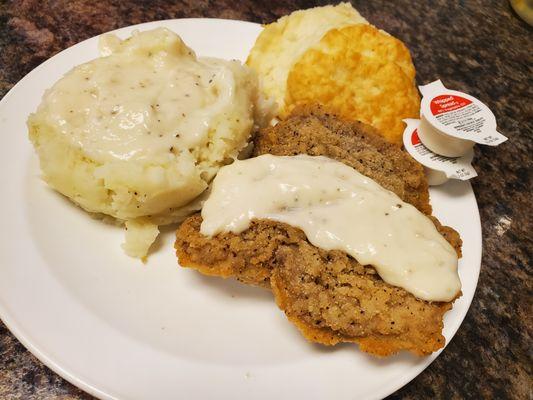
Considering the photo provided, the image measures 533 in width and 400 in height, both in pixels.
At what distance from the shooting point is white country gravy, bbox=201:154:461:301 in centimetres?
201

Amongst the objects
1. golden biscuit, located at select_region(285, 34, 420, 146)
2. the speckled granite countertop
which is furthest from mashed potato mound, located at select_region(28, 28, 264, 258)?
the speckled granite countertop

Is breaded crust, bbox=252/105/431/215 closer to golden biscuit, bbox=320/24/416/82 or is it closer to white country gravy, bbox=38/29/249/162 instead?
white country gravy, bbox=38/29/249/162

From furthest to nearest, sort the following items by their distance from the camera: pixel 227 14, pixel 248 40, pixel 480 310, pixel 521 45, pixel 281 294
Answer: pixel 521 45, pixel 227 14, pixel 248 40, pixel 480 310, pixel 281 294

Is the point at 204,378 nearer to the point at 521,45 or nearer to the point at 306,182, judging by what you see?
the point at 306,182

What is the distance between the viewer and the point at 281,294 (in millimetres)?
2008

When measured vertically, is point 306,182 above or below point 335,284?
above

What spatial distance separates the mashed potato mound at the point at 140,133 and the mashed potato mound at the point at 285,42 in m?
0.58

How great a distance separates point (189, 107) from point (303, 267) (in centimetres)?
98

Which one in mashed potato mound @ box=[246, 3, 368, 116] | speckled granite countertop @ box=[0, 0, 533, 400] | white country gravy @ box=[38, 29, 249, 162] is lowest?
speckled granite countertop @ box=[0, 0, 533, 400]

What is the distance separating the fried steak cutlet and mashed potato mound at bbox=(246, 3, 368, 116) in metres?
0.71

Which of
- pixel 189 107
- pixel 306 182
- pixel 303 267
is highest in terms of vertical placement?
pixel 189 107

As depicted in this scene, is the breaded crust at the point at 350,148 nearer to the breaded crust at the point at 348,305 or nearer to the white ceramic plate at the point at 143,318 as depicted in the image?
the white ceramic plate at the point at 143,318

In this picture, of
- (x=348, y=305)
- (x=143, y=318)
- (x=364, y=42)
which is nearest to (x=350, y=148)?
(x=364, y=42)

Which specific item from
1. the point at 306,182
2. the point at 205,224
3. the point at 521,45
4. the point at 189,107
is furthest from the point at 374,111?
the point at 521,45
